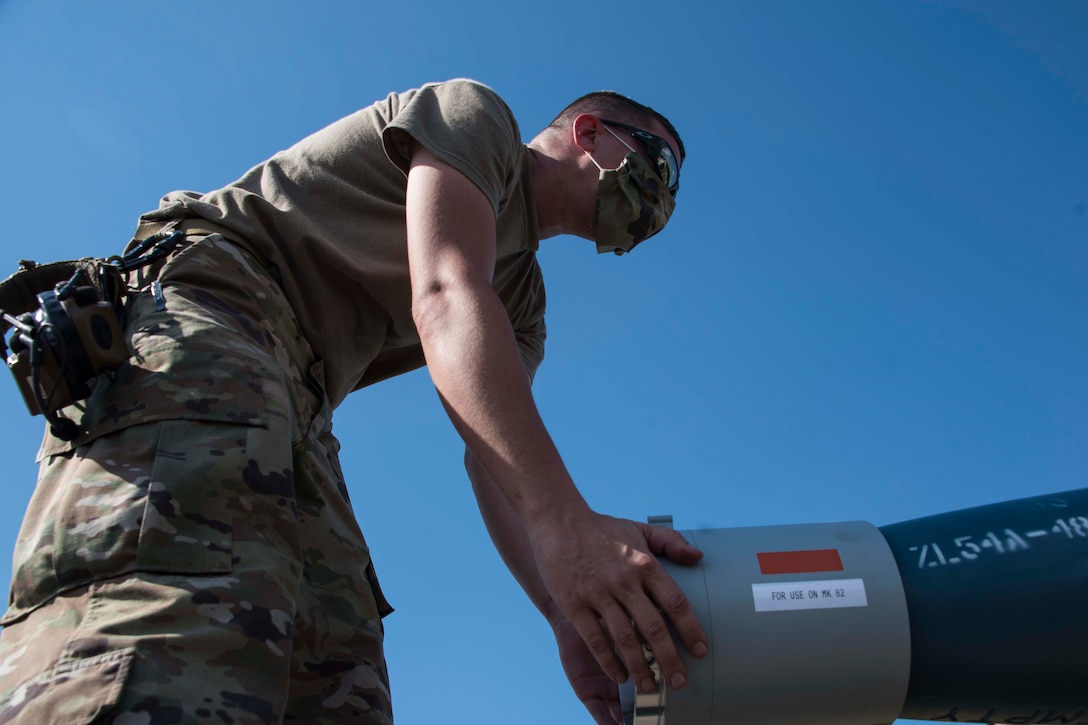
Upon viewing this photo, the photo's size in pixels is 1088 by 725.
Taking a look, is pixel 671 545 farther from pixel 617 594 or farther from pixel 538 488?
pixel 538 488

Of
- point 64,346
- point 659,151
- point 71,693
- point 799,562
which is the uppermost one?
point 659,151

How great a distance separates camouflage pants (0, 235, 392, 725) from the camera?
1.71m

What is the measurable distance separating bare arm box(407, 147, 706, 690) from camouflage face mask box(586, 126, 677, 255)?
1330 millimetres

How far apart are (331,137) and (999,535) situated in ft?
7.60

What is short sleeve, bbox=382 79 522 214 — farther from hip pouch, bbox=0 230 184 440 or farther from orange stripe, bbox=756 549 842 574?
orange stripe, bbox=756 549 842 574

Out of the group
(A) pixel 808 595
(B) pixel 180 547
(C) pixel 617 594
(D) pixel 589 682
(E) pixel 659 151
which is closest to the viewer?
(B) pixel 180 547

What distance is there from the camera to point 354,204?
9.95 feet

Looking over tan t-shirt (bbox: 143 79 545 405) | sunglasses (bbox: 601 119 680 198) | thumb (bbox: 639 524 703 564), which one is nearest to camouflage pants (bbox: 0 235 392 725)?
tan t-shirt (bbox: 143 79 545 405)

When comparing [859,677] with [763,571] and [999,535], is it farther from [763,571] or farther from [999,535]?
[999,535]

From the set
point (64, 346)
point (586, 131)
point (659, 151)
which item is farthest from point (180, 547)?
point (659, 151)

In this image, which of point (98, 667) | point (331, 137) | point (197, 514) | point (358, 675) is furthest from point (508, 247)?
point (98, 667)

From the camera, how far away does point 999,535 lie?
2.30 meters

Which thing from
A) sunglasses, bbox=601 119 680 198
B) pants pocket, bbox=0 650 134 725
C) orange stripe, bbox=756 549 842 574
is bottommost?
pants pocket, bbox=0 650 134 725

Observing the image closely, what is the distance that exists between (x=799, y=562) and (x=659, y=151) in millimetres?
2105
